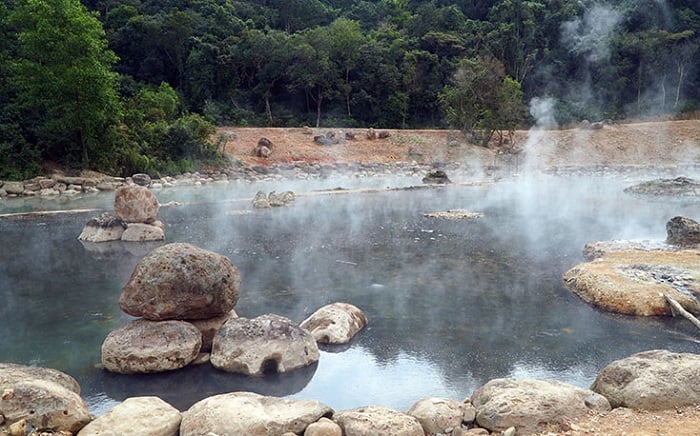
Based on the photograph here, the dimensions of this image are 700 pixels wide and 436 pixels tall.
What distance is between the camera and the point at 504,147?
36.3 meters

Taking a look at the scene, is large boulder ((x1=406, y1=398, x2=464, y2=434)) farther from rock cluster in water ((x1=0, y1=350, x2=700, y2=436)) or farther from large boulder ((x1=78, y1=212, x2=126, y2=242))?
large boulder ((x1=78, y1=212, x2=126, y2=242))

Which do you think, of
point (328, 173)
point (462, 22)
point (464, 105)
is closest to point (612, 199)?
point (328, 173)

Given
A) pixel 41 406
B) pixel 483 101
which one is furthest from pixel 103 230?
pixel 483 101

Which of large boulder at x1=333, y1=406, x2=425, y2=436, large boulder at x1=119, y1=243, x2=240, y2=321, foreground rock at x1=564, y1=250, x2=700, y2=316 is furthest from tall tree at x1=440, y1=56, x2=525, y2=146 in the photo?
large boulder at x1=333, y1=406, x2=425, y2=436

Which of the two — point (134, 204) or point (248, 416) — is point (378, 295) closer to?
point (248, 416)

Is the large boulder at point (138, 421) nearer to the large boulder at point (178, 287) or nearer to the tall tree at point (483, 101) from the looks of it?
the large boulder at point (178, 287)

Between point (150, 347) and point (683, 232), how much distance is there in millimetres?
10694

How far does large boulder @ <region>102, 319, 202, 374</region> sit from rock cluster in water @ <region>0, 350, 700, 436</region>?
3.89ft

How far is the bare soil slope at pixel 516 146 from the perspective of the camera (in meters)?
33.7

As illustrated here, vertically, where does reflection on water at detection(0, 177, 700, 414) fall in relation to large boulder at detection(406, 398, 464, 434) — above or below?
below

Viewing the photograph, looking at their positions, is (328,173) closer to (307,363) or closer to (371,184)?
(371,184)

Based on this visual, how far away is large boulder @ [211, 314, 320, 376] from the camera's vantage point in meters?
6.28

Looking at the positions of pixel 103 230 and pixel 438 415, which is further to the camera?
pixel 103 230

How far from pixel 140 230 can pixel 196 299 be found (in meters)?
7.72
